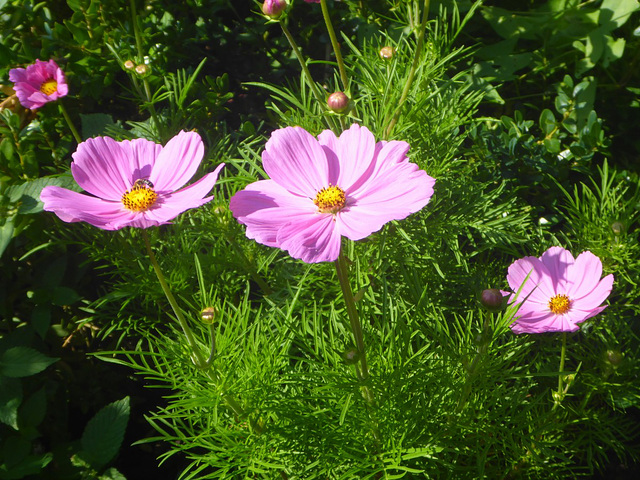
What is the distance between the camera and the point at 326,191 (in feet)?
2.79

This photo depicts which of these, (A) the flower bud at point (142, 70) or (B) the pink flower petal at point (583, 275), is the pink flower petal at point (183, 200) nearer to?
(A) the flower bud at point (142, 70)

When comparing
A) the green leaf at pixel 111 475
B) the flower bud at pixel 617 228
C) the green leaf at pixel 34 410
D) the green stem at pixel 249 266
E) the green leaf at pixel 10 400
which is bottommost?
the green leaf at pixel 111 475

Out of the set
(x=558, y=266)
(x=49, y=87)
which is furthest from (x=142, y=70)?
(x=558, y=266)

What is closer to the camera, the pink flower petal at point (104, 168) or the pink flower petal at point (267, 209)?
the pink flower petal at point (267, 209)

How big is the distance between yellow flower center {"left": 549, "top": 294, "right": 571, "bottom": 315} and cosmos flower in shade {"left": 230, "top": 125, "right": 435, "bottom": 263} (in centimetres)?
57

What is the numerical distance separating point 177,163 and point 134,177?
7 centimetres

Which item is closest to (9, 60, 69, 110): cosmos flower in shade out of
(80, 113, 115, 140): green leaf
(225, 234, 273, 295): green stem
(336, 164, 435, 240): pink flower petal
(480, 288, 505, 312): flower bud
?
(80, 113, 115, 140): green leaf

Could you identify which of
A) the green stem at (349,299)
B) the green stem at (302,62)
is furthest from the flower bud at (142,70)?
the green stem at (349,299)

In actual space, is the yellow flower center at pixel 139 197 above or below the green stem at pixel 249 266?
above

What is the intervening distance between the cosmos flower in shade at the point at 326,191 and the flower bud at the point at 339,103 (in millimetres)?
50

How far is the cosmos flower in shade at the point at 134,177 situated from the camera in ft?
2.74

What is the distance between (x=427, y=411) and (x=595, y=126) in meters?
0.93

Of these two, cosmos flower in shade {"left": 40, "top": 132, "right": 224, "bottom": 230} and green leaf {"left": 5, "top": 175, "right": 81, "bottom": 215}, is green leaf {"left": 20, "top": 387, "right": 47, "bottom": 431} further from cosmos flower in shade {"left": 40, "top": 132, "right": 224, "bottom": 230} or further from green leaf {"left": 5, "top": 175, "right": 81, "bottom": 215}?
cosmos flower in shade {"left": 40, "top": 132, "right": 224, "bottom": 230}

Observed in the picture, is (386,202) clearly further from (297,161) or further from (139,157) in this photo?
(139,157)
